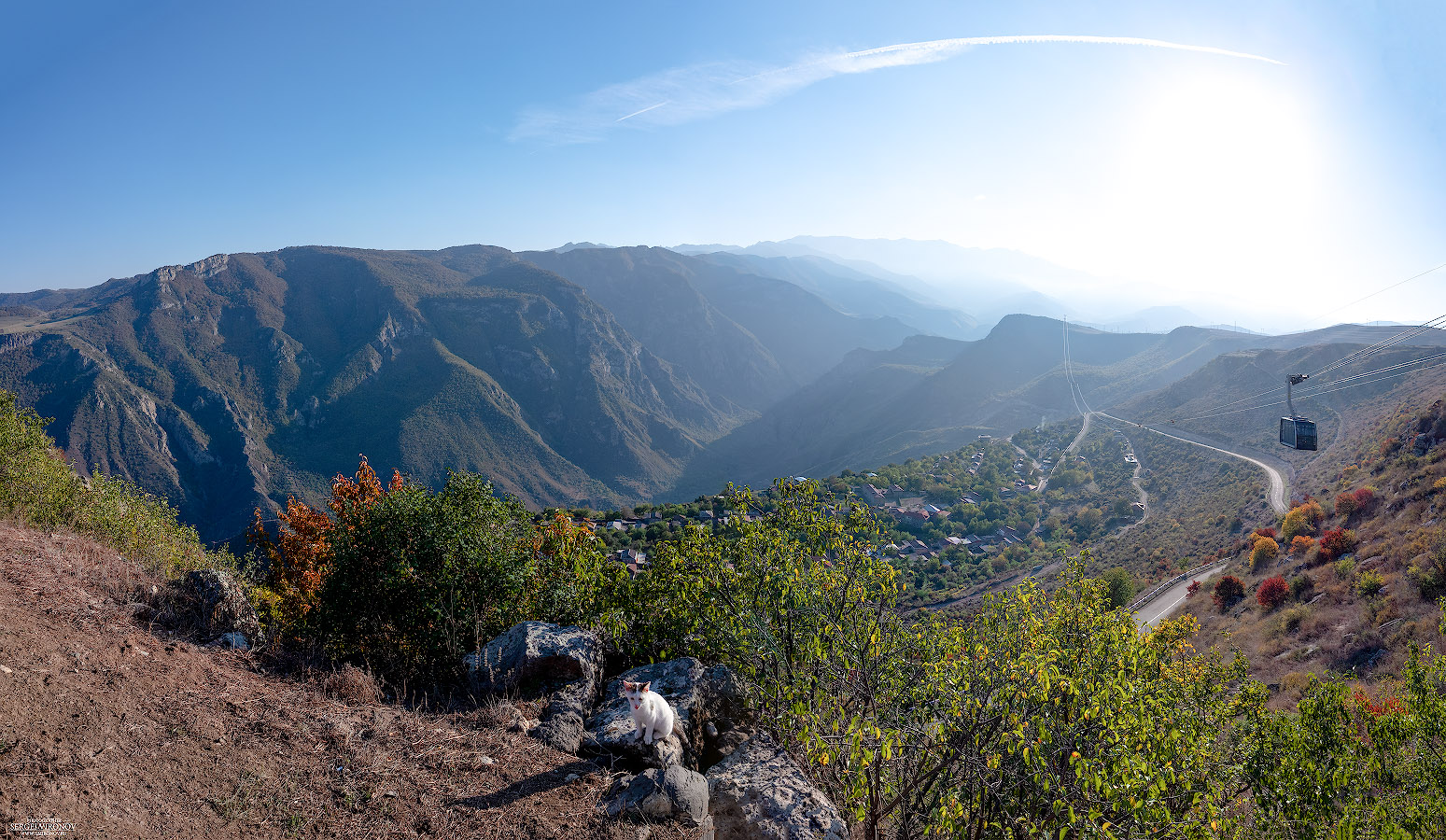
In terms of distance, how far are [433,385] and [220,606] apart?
139650mm

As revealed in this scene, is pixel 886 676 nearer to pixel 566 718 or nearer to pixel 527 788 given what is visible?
pixel 566 718

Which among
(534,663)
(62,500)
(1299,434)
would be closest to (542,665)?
(534,663)

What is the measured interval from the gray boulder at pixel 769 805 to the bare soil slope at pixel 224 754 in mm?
615

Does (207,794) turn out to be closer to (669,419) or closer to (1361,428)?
(1361,428)

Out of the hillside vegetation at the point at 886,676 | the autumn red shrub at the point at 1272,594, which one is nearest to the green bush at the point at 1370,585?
the autumn red shrub at the point at 1272,594

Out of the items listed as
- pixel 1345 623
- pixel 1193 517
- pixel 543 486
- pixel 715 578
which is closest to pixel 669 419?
pixel 543 486

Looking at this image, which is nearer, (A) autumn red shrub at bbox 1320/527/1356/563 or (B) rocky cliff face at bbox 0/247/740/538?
(A) autumn red shrub at bbox 1320/527/1356/563

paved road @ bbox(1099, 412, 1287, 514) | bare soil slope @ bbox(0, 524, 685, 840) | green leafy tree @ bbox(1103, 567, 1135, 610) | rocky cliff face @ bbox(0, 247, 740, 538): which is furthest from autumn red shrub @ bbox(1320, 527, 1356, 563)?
rocky cliff face @ bbox(0, 247, 740, 538)

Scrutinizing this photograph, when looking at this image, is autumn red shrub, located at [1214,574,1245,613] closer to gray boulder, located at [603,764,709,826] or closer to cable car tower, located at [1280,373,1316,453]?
cable car tower, located at [1280,373,1316,453]

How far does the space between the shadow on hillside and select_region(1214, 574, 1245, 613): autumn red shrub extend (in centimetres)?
4566

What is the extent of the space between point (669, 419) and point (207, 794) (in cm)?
18368

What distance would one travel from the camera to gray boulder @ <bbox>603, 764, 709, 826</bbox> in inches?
260

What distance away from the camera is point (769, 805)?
249 inches

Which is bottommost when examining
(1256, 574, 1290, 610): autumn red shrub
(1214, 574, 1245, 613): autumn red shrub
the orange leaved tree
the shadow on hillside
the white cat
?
(1214, 574, 1245, 613): autumn red shrub
